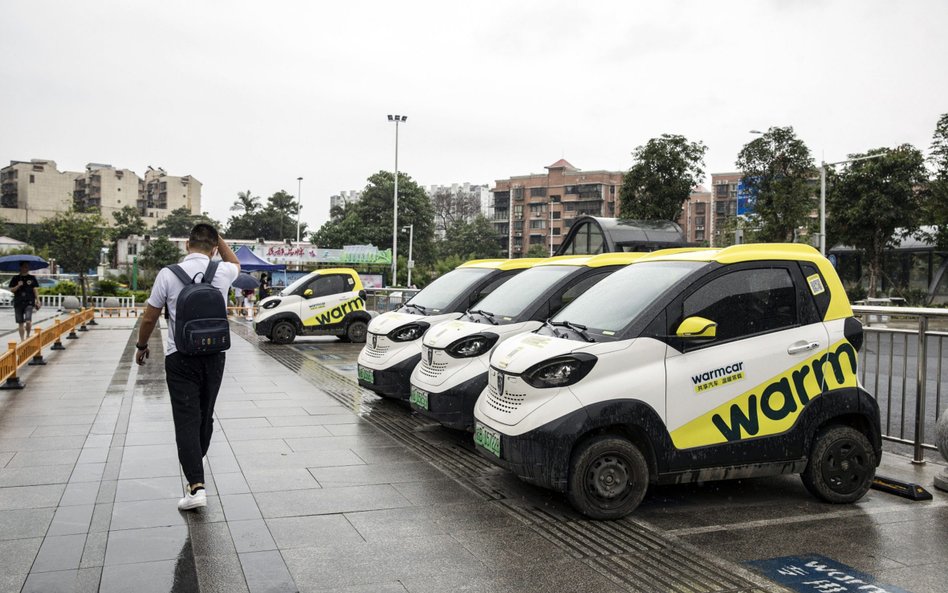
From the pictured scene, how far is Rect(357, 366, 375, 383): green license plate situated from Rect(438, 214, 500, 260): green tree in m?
77.2

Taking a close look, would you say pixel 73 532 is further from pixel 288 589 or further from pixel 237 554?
pixel 288 589

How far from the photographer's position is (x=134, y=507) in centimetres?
561

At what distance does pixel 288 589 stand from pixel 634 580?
1.92 meters

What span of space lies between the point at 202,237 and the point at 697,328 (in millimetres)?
3618

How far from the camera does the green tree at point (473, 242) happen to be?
291 ft

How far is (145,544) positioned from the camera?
4.87 m

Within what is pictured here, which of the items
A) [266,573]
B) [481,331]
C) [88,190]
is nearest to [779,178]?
[481,331]

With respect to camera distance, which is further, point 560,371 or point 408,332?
point 408,332

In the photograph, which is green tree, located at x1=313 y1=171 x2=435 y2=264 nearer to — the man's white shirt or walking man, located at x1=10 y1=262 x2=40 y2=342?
walking man, located at x1=10 y1=262 x2=40 y2=342

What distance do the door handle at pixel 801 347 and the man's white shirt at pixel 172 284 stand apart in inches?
165

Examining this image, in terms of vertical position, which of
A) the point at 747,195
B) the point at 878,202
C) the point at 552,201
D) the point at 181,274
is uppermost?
the point at 552,201

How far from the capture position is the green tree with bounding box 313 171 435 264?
75.2 m

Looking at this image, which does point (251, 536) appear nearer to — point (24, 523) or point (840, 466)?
point (24, 523)

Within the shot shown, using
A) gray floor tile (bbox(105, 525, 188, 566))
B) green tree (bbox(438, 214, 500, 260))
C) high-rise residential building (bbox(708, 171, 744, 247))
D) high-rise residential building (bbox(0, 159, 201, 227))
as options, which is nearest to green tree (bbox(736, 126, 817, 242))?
gray floor tile (bbox(105, 525, 188, 566))
